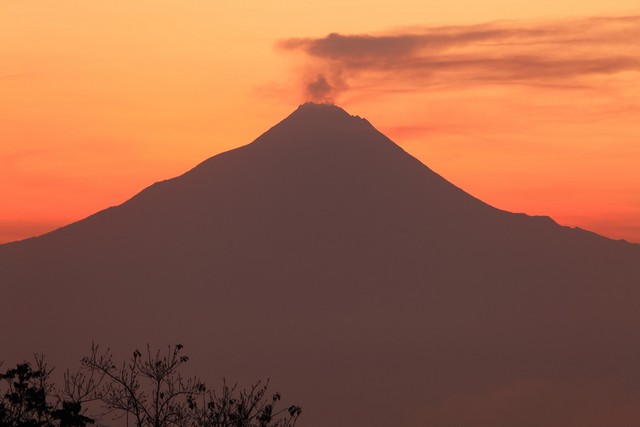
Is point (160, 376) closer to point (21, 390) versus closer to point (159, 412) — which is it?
point (159, 412)

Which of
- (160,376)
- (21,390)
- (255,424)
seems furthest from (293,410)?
(21,390)

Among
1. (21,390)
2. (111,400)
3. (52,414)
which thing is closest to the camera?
(52,414)

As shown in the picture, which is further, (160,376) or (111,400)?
(111,400)

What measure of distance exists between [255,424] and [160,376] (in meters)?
2.61

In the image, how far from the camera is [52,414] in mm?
25484

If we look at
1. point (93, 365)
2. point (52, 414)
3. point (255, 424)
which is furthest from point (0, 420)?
point (255, 424)

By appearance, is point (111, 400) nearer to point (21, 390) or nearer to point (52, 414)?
point (21, 390)

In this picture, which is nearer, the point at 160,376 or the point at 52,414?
the point at 52,414

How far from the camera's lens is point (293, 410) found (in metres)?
27.0

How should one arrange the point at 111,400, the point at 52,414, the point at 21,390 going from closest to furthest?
the point at 52,414 < the point at 21,390 < the point at 111,400

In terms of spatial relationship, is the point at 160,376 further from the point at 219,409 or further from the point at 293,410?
the point at 293,410

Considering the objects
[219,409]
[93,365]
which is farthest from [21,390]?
[219,409]

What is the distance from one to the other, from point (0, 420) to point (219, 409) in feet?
15.2

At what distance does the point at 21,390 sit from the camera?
27.8 metres
